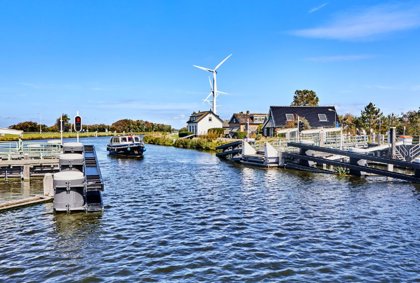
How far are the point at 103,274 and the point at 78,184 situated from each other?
691 centimetres

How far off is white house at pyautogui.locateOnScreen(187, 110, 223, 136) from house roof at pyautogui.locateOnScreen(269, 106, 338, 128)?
2227 cm

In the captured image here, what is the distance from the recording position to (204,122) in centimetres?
9512

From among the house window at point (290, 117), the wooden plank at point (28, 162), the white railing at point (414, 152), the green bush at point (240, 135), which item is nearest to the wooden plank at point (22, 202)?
the wooden plank at point (28, 162)

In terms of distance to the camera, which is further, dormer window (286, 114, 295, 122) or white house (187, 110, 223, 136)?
white house (187, 110, 223, 136)

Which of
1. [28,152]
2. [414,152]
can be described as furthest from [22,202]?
[414,152]

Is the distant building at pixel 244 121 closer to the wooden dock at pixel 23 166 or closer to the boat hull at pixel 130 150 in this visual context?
the boat hull at pixel 130 150

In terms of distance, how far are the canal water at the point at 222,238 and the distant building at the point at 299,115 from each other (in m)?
49.1

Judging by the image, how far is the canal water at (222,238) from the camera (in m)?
11.7

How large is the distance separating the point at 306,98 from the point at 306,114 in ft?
116

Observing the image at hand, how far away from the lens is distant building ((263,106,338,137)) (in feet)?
244

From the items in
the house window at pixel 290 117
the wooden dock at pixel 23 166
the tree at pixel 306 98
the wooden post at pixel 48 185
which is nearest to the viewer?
the wooden post at pixel 48 185

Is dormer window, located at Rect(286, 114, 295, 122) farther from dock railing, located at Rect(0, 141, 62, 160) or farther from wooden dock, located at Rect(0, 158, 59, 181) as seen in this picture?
wooden dock, located at Rect(0, 158, 59, 181)

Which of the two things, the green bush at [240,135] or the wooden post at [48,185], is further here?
the green bush at [240,135]

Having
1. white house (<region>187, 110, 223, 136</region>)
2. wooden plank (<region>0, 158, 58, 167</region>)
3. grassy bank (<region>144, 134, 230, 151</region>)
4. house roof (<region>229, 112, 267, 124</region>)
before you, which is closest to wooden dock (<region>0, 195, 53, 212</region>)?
wooden plank (<region>0, 158, 58, 167</region>)
